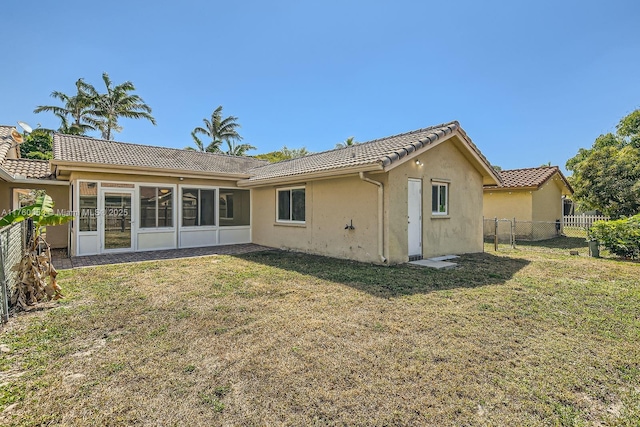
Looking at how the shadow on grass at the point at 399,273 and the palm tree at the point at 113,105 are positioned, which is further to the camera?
the palm tree at the point at 113,105

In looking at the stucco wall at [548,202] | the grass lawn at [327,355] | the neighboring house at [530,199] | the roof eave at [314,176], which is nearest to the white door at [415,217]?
the roof eave at [314,176]

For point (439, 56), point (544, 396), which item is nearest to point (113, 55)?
point (439, 56)

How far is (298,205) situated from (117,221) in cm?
659

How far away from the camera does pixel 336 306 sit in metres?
5.43

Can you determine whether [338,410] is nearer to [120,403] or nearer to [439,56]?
[120,403]

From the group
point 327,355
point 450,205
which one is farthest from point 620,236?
point 327,355

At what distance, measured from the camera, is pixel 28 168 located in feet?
43.5

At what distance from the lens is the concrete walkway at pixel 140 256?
968cm

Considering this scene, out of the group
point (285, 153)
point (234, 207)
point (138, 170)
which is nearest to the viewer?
point (138, 170)

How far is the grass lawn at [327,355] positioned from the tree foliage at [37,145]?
2928cm

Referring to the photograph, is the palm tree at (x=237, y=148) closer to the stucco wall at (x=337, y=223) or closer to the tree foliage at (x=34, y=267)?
the stucco wall at (x=337, y=223)

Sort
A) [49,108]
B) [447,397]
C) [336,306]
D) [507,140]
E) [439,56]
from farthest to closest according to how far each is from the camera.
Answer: [507,140] < [49,108] < [439,56] < [336,306] < [447,397]

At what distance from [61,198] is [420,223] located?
14573 mm

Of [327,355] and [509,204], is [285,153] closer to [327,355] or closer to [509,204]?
[509,204]
